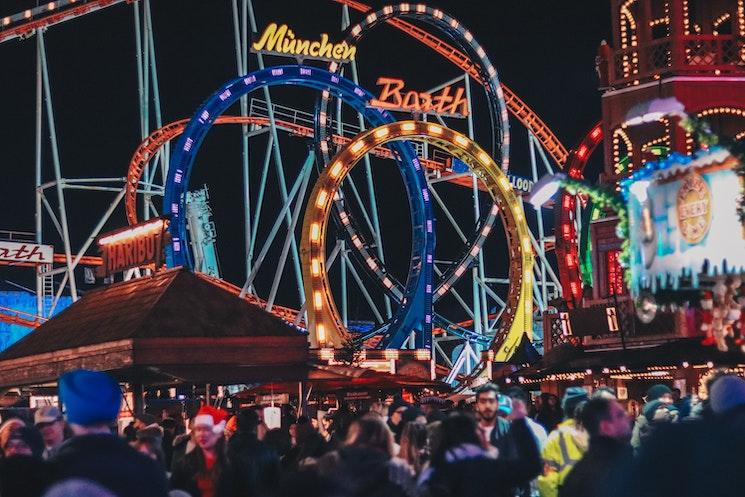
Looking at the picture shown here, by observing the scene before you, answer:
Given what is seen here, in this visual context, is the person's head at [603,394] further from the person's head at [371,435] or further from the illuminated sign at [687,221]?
the person's head at [371,435]

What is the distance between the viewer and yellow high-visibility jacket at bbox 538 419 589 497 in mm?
7508

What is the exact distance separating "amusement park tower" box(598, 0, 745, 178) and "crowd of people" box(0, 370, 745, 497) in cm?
1431

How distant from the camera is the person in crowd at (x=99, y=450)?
152 inches

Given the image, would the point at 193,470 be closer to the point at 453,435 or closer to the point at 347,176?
the point at 453,435

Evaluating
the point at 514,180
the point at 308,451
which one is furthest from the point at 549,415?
the point at 514,180

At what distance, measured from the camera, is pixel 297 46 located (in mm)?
31688

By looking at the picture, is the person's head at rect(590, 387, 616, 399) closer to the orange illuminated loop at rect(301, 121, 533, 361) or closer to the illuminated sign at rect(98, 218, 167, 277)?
the illuminated sign at rect(98, 218, 167, 277)

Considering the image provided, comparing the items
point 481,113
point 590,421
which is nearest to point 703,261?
point 590,421

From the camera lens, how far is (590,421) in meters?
6.20

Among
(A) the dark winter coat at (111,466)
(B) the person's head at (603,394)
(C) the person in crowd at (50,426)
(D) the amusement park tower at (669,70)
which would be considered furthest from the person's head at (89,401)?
(D) the amusement park tower at (669,70)

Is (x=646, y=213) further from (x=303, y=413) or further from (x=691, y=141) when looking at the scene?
(x=691, y=141)

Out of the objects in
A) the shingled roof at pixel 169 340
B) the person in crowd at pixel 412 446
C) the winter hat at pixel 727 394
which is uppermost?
the shingled roof at pixel 169 340

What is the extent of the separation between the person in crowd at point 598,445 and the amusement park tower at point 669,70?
17.3 m

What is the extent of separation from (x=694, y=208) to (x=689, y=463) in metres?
6.97
